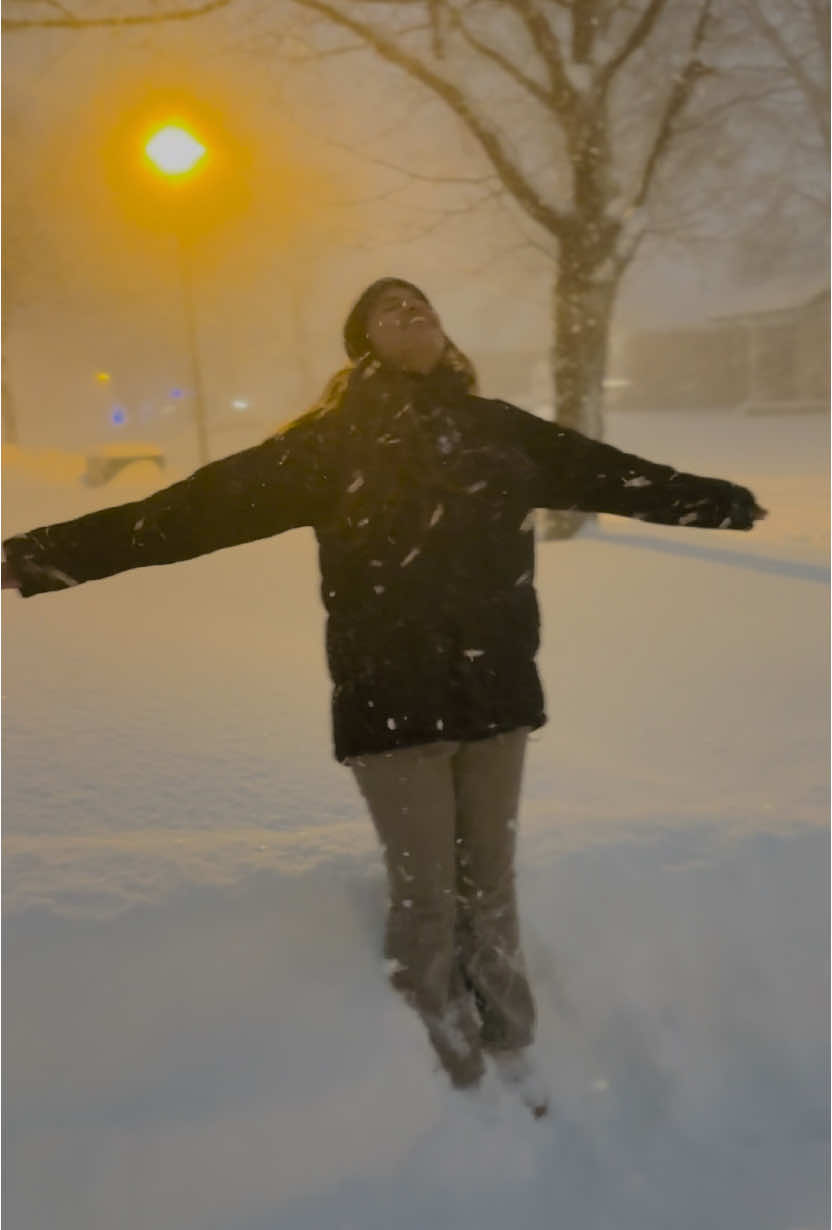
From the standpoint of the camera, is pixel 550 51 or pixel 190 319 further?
pixel 550 51

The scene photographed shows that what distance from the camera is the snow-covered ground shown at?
1949 mm

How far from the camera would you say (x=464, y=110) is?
Answer: 7668 millimetres

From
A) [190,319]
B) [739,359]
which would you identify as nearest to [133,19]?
[190,319]

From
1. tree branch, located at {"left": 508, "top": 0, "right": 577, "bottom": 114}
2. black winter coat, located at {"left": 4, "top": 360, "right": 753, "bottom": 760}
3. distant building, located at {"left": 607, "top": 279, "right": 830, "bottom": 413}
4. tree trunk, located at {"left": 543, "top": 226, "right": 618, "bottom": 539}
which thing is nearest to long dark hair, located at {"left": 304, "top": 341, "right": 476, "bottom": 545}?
black winter coat, located at {"left": 4, "top": 360, "right": 753, "bottom": 760}

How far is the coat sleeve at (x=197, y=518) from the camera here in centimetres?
182

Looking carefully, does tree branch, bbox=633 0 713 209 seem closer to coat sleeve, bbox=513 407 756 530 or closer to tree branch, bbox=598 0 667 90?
tree branch, bbox=598 0 667 90

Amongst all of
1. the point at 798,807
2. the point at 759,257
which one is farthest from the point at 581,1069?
the point at 759,257

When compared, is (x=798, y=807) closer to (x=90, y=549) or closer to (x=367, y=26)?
(x=90, y=549)

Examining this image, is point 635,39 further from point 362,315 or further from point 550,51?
point 362,315

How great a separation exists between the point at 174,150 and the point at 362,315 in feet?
8.48

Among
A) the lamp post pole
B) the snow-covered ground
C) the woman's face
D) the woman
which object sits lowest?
the snow-covered ground

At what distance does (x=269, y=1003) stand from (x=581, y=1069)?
0.85 m

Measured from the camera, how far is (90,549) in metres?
1.86

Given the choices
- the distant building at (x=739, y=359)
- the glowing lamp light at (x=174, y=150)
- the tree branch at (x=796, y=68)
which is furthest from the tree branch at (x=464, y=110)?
the distant building at (x=739, y=359)
